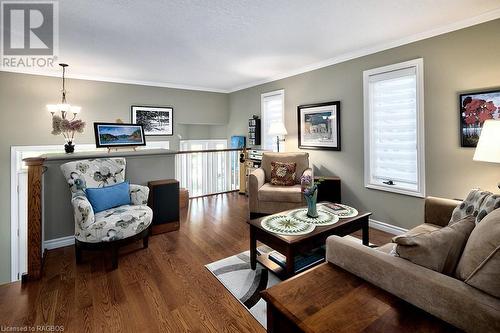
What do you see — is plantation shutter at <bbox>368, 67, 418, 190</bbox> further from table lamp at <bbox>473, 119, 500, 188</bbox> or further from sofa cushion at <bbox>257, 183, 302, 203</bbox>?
sofa cushion at <bbox>257, 183, 302, 203</bbox>

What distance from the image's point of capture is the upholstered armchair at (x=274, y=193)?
3.42 meters

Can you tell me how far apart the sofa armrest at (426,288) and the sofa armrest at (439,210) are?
1.50 metres

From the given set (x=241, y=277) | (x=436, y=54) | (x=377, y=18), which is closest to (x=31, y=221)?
(x=241, y=277)

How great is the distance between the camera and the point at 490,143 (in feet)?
6.62

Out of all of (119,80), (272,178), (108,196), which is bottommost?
(108,196)

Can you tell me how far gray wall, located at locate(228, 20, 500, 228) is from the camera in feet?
8.36

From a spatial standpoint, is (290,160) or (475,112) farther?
(290,160)

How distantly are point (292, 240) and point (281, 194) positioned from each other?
60.2 inches

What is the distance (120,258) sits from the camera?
265 centimetres

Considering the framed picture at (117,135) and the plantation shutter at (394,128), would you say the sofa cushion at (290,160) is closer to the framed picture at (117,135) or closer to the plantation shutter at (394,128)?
the plantation shutter at (394,128)

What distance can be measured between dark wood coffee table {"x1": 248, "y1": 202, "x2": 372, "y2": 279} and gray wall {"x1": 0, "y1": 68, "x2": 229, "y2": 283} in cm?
413

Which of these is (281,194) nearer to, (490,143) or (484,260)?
(490,143)

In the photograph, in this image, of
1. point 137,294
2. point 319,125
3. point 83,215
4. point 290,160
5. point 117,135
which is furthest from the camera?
point 319,125

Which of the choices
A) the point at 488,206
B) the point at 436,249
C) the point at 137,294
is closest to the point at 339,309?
the point at 436,249
